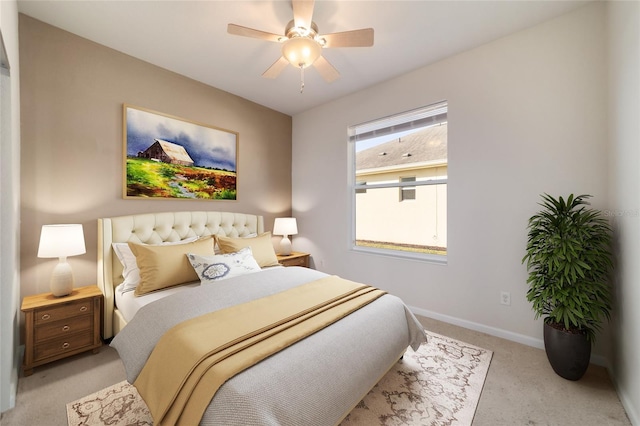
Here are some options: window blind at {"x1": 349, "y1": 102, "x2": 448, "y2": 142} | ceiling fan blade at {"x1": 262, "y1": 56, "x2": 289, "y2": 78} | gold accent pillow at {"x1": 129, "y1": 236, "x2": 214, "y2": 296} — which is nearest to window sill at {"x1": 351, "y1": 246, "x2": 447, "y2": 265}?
window blind at {"x1": 349, "y1": 102, "x2": 448, "y2": 142}

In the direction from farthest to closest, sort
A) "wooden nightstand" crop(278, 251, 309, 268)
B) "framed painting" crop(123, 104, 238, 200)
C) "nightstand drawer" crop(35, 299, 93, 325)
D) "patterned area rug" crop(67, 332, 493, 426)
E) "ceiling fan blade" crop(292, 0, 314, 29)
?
"wooden nightstand" crop(278, 251, 309, 268) < "framed painting" crop(123, 104, 238, 200) < "nightstand drawer" crop(35, 299, 93, 325) < "ceiling fan blade" crop(292, 0, 314, 29) < "patterned area rug" crop(67, 332, 493, 426)

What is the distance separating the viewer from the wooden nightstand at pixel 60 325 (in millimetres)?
1899

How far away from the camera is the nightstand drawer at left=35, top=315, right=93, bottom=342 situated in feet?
6.36

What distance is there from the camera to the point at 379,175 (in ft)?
11.6

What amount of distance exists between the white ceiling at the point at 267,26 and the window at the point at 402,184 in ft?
2.20

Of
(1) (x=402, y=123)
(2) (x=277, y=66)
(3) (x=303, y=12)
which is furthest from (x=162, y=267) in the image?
(1) (x=402, y=123)

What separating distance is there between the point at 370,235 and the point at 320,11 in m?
2.56

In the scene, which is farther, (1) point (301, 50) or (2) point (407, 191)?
(2) point (407, 191)

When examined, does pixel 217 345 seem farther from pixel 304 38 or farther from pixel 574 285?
pixel 574 285

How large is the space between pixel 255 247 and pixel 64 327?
1.62 m

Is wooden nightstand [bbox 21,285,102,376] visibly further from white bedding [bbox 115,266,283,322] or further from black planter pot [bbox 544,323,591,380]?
black planter pot [bbox 544,323,591,380]

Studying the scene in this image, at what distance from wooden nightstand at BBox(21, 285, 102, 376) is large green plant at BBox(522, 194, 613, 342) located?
11.6ft

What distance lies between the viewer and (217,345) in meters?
1.30

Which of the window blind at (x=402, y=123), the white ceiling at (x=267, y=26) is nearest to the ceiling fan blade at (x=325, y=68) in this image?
the white ceiling at (x=267, y=26)
